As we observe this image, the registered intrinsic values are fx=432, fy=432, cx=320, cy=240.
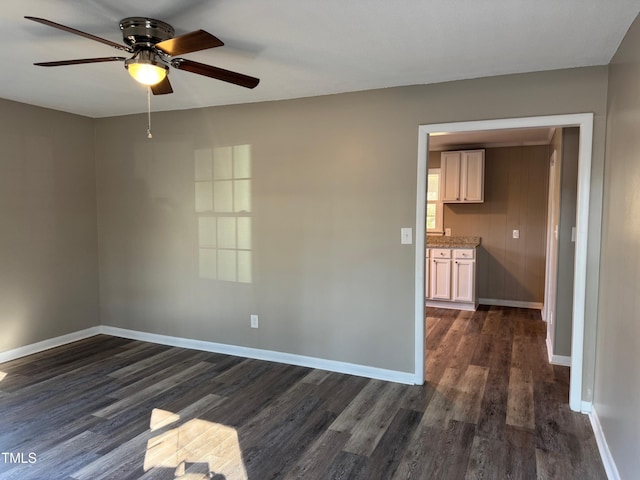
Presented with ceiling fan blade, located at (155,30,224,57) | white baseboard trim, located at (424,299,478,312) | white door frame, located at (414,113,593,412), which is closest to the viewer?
ceiling fan blade, located at (155,30,224,57)

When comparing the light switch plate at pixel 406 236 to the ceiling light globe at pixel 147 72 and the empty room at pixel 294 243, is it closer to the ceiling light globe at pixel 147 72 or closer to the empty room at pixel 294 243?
the empty room at pixel 294 243

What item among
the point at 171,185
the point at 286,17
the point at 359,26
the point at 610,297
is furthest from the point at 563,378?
the point at 171,185

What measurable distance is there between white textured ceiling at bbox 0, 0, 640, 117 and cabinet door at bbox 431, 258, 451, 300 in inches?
128

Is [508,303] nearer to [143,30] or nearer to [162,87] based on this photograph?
[162,87]

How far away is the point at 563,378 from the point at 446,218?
3.34 meters

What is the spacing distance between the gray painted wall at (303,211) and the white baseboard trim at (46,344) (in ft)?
1.21

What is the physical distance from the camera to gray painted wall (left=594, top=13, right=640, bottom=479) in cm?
198

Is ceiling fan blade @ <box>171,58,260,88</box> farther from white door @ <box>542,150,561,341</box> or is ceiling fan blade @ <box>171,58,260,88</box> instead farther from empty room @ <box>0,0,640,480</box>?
white door @ <box>542,150,561,341</box>

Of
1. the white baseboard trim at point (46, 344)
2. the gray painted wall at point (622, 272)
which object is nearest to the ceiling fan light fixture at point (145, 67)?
the gray painted wall at point (622, 272)

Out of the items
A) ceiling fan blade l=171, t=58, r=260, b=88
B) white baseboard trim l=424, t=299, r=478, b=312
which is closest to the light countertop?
white baseboard trim l=424, t=299, r=478, b=312

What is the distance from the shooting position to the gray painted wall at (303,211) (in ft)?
10.7

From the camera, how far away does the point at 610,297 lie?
8.30 ft

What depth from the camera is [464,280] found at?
589 cm

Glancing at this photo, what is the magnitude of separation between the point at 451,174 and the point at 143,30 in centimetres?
492
